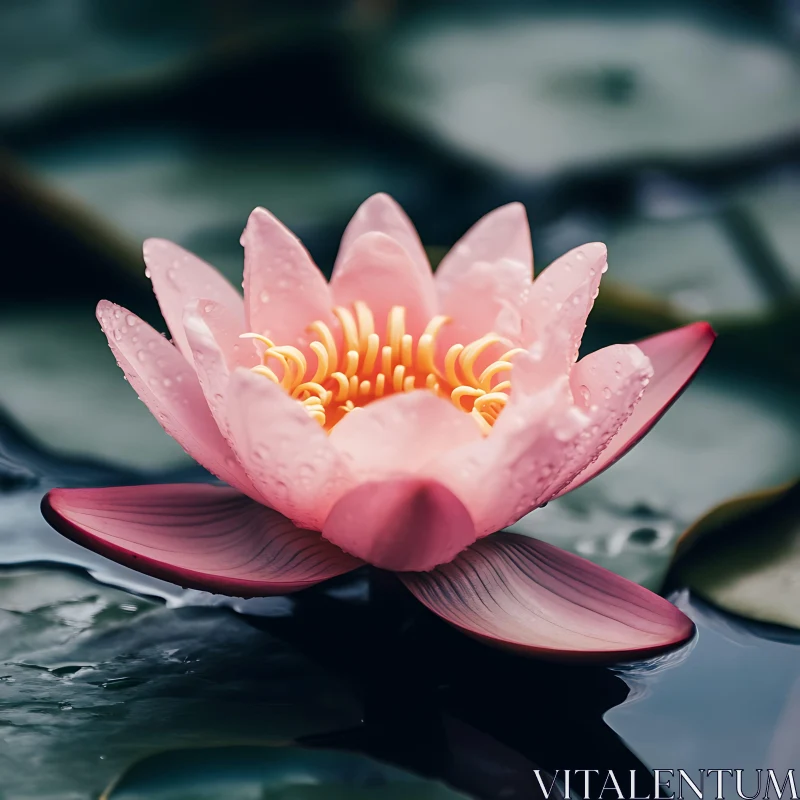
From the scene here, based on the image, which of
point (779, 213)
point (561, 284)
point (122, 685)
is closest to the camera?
point (122, 685)

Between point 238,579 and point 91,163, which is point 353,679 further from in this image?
point 91,163

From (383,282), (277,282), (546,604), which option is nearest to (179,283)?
(277,282)

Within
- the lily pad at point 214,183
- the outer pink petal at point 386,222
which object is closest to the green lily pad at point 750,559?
the outer pink petal at point 386,222

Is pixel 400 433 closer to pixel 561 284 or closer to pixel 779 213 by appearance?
pixel 561 284

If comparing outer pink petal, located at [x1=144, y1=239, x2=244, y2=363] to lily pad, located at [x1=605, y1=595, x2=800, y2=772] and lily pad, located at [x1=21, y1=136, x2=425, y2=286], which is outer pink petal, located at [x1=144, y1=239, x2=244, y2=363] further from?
lily pad, located at [x1=605, y1=595, x2=800, y2=772]

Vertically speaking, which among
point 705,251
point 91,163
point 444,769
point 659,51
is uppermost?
point 659,51

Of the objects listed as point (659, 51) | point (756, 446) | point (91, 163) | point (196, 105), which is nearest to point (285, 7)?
point (196, 105)
